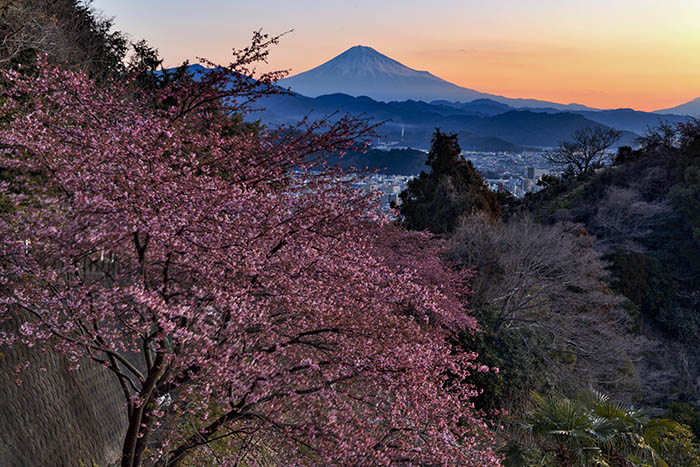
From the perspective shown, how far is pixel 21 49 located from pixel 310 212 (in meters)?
13.9

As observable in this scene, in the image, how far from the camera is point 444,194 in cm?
1945

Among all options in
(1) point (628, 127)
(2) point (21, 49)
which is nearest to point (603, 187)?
(2) point (21, 49)

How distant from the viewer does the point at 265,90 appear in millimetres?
5707

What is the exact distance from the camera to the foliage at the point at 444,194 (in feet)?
62.1

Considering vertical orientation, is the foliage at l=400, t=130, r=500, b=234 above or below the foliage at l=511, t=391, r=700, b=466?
above

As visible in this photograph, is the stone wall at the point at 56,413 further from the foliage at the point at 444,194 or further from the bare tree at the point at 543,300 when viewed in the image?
the foliage at the point at 444,194

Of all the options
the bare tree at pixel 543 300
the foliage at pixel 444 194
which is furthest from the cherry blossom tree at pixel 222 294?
the foliage at pixel 444 194

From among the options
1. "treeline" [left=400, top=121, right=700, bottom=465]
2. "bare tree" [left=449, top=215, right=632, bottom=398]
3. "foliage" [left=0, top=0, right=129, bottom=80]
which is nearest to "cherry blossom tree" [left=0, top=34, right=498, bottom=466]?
"treeline" [left=400, top=121, right=700, bottom=465]

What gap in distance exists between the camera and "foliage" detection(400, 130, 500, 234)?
18.9m

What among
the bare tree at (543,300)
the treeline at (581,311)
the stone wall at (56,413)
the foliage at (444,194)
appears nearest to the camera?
the stone wall at (56,413)

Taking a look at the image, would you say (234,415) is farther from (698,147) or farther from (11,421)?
(698,147)

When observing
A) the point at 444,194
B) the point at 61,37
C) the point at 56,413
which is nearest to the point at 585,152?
the point at 444,194

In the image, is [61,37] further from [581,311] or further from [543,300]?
[581,311]

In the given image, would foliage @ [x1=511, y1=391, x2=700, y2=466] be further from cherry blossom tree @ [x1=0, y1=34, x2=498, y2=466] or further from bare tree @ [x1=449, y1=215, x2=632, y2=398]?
bare tree @ [x1=449, y1=215, x2=632, y2=398]
